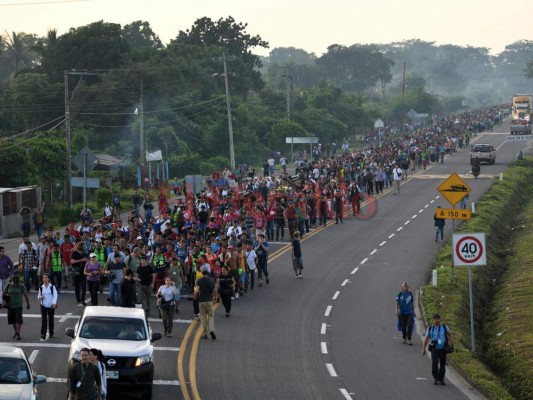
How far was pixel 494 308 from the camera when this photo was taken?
106 feet

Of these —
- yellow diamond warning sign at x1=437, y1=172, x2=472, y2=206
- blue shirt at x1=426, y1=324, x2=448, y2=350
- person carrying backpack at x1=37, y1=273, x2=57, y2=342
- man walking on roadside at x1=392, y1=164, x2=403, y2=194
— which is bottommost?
blue shirt at x1=426, y1=324, x2=448, y2=350

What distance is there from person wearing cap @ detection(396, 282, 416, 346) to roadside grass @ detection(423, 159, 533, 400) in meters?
1.15

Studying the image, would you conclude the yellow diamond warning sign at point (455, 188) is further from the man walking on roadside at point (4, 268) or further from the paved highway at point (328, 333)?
the man walking on roadside at point (4, 268)

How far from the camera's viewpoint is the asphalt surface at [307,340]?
20500 millimetres

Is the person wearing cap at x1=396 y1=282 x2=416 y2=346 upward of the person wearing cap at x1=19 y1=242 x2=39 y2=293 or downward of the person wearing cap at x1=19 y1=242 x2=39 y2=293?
downward

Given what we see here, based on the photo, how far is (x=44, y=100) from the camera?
86.2 meters

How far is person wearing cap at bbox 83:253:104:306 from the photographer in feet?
89.2

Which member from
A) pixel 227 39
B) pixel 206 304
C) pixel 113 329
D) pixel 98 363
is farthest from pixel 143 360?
pixel 227 39

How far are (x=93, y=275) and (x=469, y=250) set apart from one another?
31.1ft

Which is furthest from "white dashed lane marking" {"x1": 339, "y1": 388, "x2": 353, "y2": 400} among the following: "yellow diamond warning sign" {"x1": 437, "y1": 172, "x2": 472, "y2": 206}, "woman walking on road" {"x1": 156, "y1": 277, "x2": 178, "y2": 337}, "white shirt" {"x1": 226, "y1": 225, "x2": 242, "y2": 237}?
"white shirt" {"x1": 226, "y1": 225, "x2": 242, "y2": 237}

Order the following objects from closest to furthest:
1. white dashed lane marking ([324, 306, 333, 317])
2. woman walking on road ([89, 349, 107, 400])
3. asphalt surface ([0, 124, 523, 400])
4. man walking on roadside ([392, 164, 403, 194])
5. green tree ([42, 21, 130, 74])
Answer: woman walking on road ([89, 349, 107, 400]), asphalt surface ([0, 124, 523, 400]), white dashed lane marking ([324, 306, 333, 317]), man walking on roadside ([392, 164, 403, 194]), green tree ([42, 21, 130, 74])

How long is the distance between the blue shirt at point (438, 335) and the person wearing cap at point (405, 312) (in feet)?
9.53

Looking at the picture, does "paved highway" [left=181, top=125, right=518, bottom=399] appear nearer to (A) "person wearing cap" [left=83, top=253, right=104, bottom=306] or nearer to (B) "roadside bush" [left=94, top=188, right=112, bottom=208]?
(A) "person wearing cap" [left=83, top=253, right=104, bottom=306]

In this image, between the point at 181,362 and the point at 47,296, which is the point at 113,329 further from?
the point at 47,296
